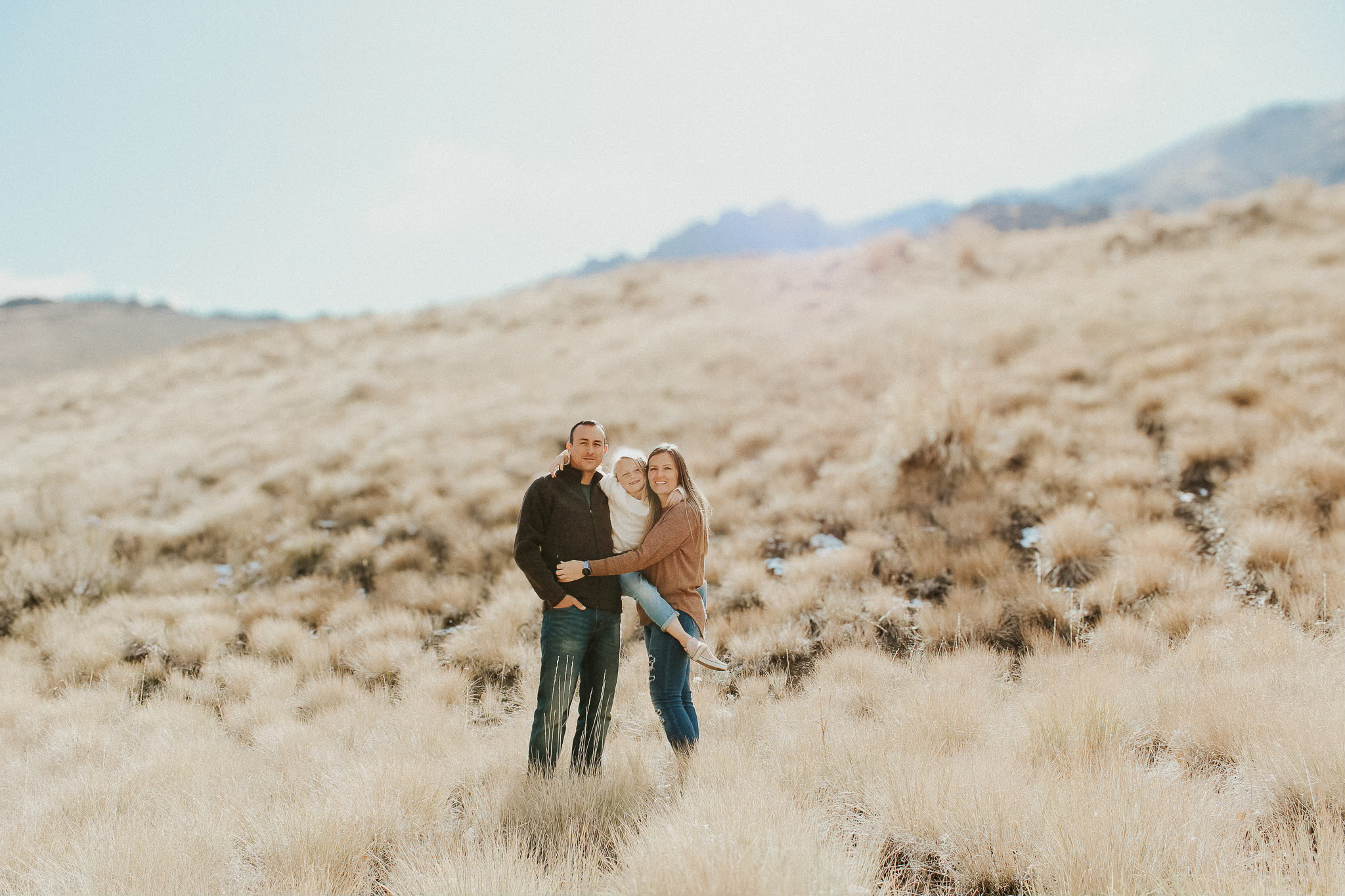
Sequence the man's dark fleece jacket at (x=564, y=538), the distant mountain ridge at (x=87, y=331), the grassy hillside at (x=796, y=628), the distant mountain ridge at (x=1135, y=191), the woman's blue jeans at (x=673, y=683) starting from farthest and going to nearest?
the distant mountain ridge at (x=1135, y=191) → the distant mountain ridge at (x=87, y=331) → the woman's blue jeans at (x=673, y=683) → the man's dark fleece jacket at (x=564, y=538) → the grassy hillside at (x=796, y=628)

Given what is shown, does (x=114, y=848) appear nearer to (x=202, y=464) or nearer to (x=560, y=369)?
(x=202, y=464)

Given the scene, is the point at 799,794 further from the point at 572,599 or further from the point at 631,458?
the point at 631,458

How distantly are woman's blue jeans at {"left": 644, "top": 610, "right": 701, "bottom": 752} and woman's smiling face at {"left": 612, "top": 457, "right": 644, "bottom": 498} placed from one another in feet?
2.64

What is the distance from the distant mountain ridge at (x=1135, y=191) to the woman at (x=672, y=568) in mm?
86347

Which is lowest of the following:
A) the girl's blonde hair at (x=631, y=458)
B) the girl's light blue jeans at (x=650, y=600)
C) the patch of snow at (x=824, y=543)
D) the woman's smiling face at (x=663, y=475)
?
the patch of snow at (x=824, y=543)

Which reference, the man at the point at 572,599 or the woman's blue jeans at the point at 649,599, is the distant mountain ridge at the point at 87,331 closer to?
the man at the point at 572,599

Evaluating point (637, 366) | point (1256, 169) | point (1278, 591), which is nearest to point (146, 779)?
point (1278, 591)

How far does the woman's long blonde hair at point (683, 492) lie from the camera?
3.97 meters

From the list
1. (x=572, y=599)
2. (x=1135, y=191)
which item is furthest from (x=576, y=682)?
(x=1135, y=191)

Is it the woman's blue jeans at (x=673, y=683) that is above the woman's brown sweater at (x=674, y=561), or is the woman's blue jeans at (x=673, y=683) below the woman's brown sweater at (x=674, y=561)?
below

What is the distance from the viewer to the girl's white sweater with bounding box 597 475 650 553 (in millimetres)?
3916

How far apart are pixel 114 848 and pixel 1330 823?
542 cm

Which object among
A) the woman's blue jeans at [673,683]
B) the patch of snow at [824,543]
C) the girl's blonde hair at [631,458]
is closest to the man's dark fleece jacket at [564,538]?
the girl's blonde hair at [631,458]

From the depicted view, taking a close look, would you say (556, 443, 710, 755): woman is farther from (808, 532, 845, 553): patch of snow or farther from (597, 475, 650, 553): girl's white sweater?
(808, 532, 845, 553): patch of snow
